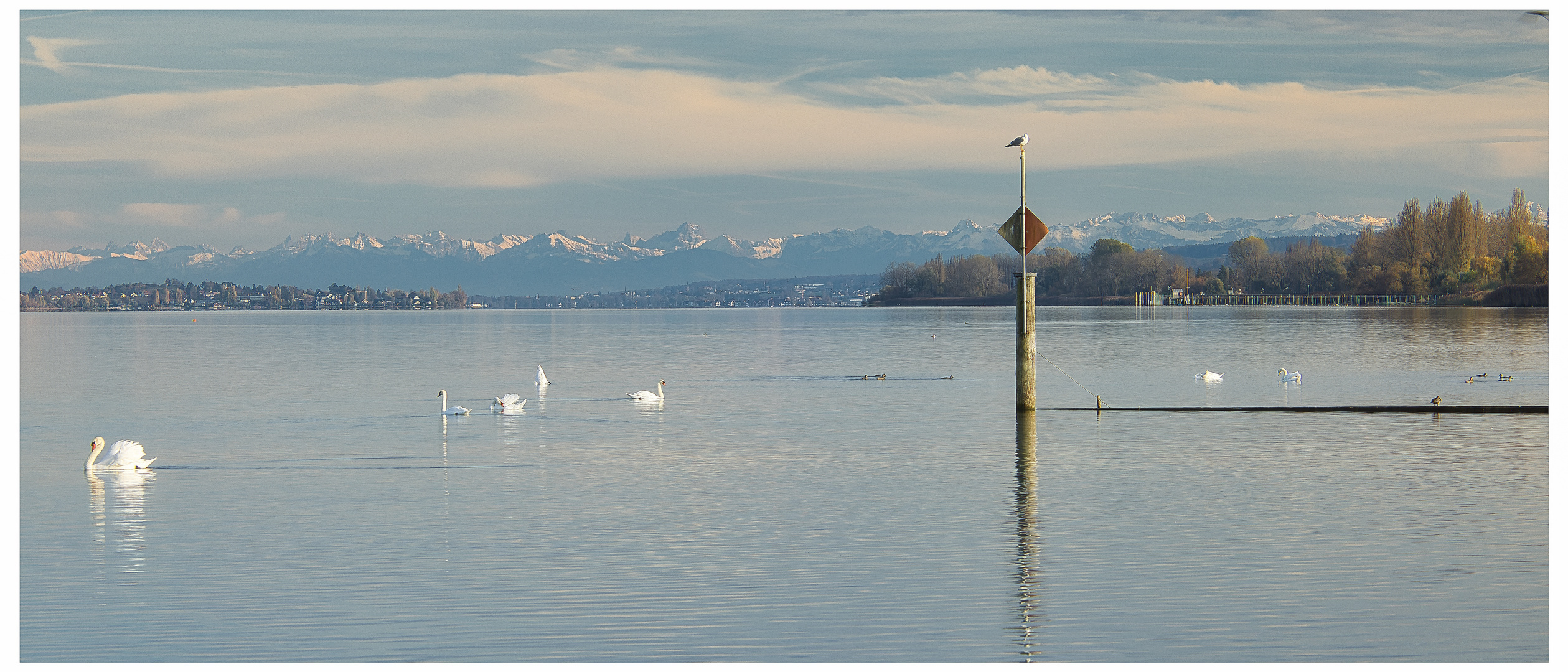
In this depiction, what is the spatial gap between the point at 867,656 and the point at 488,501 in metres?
9.58

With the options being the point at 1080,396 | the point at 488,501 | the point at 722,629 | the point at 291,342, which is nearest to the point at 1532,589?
the point at 722,629

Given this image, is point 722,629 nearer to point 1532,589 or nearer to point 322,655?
point 322,655

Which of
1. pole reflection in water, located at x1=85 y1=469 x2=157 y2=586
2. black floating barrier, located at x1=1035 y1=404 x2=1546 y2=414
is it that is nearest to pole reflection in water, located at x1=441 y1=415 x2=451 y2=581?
pole reflection in water, located at x1=85 y1=469 x2=157 y2=586

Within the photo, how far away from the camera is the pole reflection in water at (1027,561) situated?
11.8 m

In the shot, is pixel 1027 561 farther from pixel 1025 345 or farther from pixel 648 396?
pixel 648 396

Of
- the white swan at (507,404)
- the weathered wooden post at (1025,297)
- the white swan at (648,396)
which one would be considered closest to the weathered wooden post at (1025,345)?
the weathered wooden post at (1025,297)

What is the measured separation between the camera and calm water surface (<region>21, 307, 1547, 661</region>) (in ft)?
39.0

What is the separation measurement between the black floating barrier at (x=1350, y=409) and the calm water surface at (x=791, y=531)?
0.73m

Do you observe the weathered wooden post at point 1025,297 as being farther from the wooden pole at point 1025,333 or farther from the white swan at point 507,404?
the white swan at point 507,404

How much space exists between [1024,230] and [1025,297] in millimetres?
1684

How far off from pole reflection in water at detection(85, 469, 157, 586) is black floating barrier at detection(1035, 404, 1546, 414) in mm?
20093

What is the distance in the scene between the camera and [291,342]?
3821 inches

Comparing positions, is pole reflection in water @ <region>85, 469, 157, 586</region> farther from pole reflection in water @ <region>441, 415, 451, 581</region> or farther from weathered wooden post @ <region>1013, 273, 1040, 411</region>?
weathered wooden post @ <region>1013, 273, 1040, 411</region>

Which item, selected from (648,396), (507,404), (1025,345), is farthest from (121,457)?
(1025,345)
